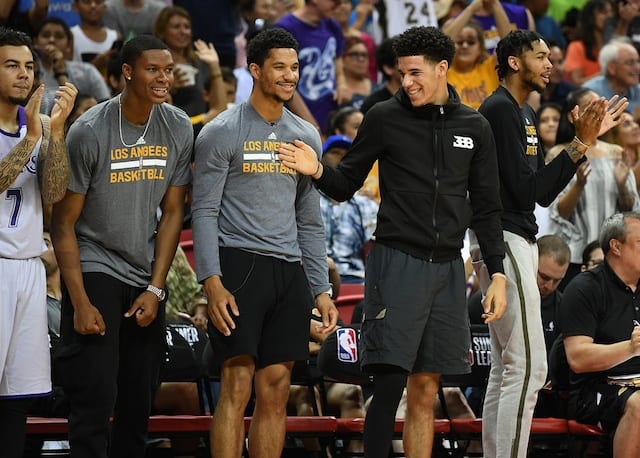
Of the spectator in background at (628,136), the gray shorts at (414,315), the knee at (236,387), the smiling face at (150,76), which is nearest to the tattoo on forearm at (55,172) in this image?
the smiling face at (150,76)

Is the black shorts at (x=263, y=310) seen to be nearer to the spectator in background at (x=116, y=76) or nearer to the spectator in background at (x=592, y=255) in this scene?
the spectator in background at (x=592, y=255)

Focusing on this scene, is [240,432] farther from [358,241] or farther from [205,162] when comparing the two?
[358,241]

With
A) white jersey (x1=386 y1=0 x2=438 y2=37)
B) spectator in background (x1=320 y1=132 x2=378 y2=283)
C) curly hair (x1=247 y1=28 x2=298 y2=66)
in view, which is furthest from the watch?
white jersey (x1=386 y1=0 x2=438 y2=37)

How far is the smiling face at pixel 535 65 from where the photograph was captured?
632cm

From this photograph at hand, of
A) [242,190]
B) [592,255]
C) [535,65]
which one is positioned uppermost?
[535,65]

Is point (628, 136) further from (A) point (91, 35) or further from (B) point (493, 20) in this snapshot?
(A) point (91, 35)

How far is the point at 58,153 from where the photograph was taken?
559 centimetres

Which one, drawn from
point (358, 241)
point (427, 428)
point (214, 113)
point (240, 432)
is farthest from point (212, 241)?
point (214, 113)

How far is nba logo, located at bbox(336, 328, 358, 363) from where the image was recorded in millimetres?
6953

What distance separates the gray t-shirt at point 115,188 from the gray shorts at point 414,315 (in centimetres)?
110

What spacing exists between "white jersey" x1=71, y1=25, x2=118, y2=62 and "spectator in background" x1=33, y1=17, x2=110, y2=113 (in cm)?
47

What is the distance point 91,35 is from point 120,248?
530cm

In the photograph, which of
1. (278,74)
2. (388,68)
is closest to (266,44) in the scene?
(278,74)

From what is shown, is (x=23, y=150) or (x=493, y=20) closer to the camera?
(x=23, y=150)
